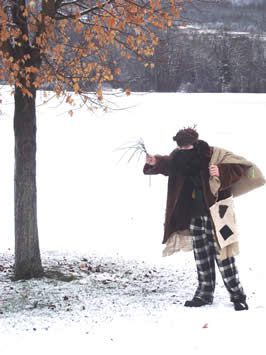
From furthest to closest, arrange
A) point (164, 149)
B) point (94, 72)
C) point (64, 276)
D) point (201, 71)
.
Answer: point (201, 71)
point (164, 149)
point (94, 72)
point (64, 276)

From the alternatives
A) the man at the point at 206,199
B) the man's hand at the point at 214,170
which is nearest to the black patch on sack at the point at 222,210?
the man at the point at 206,199

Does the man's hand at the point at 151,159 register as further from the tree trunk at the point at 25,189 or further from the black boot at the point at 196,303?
the tree trunk at the point at 25,189

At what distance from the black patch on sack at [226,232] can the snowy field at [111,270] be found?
72 cm

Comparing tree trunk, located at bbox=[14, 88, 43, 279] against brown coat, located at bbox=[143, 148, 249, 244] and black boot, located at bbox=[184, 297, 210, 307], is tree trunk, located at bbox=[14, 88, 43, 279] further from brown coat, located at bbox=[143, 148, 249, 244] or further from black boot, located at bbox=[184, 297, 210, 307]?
black boot, located at bbox=[184, 297, 210, 307]

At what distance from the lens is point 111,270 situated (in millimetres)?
7965

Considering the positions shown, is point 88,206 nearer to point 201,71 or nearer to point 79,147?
point 79,147

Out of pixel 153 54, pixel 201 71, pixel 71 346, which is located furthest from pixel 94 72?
pixel 201 71

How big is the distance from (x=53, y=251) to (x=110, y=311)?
350 cm

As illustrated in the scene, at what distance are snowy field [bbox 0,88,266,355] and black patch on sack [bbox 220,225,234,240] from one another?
72cm

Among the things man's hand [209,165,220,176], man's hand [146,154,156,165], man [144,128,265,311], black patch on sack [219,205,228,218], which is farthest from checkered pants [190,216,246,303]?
man's hand [146,154,156,165]

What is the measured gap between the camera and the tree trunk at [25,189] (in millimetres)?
6793

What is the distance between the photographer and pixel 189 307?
5.85m

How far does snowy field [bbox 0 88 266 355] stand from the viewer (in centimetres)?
501

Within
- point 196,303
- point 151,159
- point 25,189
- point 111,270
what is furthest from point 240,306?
point 25,189
